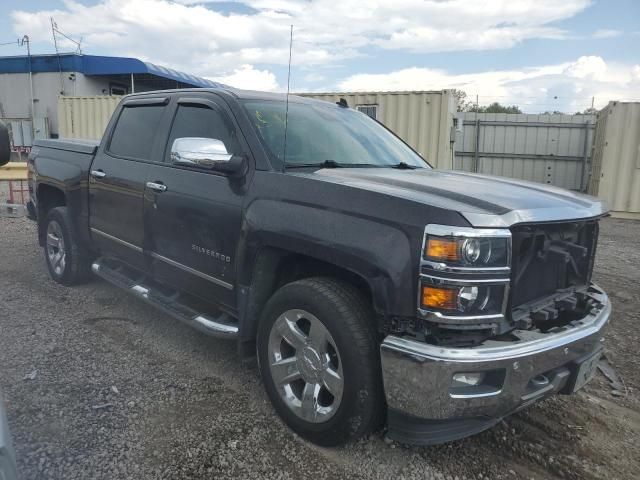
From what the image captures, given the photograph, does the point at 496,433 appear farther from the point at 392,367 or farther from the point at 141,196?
the point at 141,196

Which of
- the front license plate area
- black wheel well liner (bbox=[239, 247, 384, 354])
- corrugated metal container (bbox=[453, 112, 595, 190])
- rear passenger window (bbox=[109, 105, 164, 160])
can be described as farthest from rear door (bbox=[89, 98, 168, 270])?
corrugated metal container (bbox=[453, 112, 595, 190])

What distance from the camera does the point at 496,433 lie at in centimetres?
302

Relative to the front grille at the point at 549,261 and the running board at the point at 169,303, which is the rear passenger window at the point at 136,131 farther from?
the front grille at the point at 549,261

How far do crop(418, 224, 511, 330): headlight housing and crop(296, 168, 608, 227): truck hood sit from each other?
9 centimetres

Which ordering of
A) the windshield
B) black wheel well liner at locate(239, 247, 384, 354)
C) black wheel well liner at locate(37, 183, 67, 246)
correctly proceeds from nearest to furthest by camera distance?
black wheel well liner at locate(239, 247, 384, 354)
the windshield
black wheel well liner at locate(37, 183, 67, 246)

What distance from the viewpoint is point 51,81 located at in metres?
23.3

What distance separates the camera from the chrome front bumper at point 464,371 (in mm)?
2234

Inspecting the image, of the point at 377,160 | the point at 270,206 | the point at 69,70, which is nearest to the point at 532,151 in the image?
the point at 377,160

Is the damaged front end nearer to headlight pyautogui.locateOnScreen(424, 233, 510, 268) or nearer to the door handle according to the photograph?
headlight pyautogui.locateOnScreen(424, 233, 510, 268)

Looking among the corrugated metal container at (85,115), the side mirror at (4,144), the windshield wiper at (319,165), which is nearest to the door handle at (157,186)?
the windshield wiper at (319,165)

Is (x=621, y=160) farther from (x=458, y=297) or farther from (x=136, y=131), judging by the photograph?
(x=458, y=297)

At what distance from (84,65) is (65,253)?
2061 cm

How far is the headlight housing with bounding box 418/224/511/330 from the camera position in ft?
7.32

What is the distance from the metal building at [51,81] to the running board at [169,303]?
19585 mm
